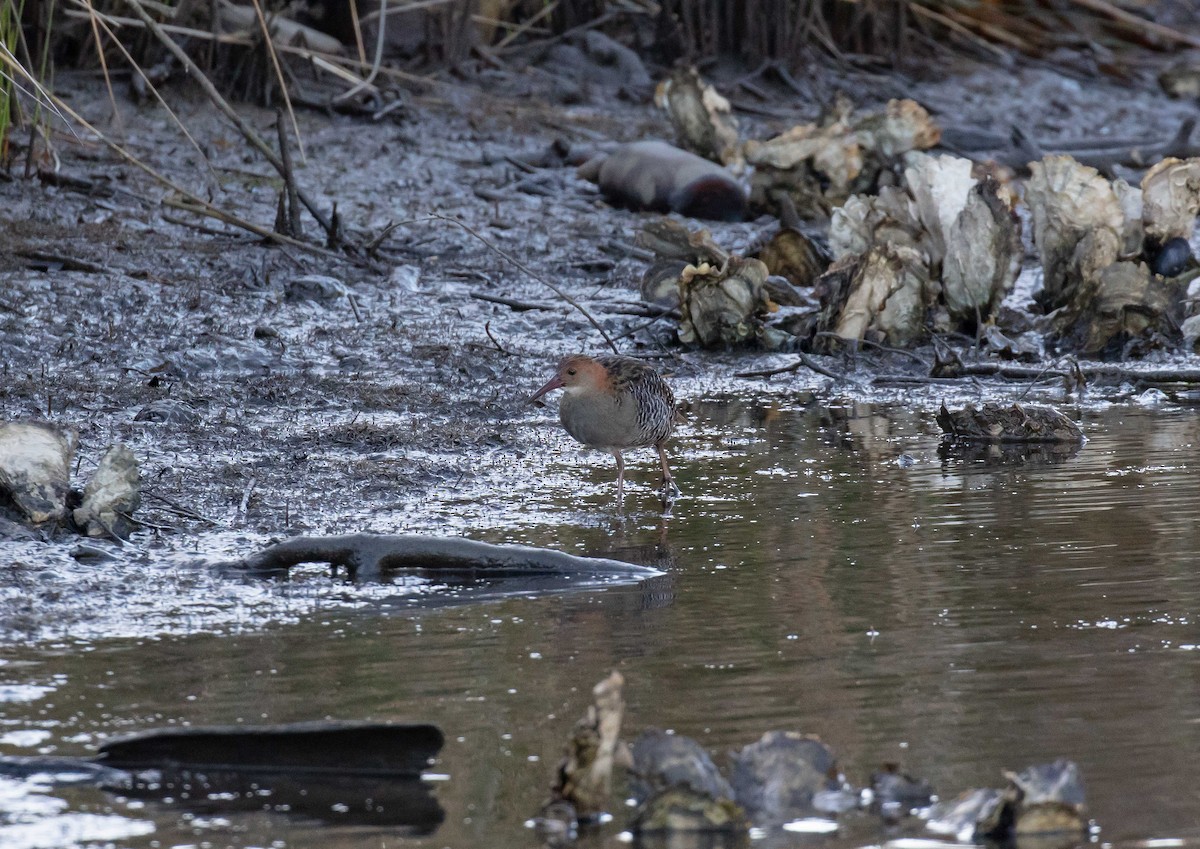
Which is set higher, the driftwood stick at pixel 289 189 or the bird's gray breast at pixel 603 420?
the driftwood stick at pixel 289 189

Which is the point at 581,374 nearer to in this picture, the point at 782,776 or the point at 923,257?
the point at 923,257

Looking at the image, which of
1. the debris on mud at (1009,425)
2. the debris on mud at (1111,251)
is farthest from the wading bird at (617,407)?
the debris on mud at (1111,251)

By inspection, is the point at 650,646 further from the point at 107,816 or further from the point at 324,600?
the point at 107,816

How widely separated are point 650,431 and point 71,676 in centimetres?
287

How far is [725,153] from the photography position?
40.6 feet

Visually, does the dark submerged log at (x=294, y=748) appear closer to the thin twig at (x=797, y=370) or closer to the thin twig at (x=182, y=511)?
the thin twig at (x=182, y=511)

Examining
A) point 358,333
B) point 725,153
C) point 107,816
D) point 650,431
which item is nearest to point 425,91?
point 725,153

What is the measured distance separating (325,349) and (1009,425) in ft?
10.5

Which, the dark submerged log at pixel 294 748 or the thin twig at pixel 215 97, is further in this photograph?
the thin twig at pixel 215 97

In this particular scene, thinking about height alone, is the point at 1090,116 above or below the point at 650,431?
above

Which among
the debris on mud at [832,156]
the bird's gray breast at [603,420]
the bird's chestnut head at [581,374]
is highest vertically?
the debris on mud at [832,156]

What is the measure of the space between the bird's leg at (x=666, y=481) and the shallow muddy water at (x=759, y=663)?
22 centimetres

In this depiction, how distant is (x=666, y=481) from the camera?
645 centimetres

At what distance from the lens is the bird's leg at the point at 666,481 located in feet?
20.5
